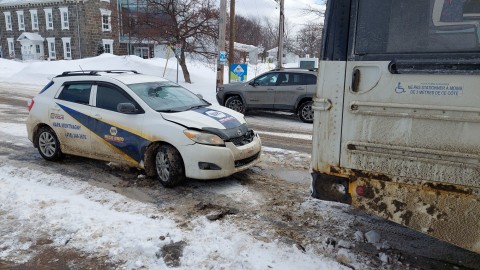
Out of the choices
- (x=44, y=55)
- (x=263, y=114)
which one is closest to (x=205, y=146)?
(x=263, y=114)

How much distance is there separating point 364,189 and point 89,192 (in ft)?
12.8

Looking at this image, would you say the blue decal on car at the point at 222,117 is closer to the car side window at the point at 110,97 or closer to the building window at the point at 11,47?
the car side window at the point at 110,97

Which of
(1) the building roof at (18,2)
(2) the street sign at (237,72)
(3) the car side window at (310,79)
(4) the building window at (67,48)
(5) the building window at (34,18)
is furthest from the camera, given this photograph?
(5) the building window at (34,18)

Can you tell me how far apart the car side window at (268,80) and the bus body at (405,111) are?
31.2 ft

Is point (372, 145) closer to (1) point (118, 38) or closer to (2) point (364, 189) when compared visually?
(2) point (364, 189)

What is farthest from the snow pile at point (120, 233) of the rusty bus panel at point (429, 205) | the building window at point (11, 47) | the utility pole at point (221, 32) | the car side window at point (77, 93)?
the building window at point (11, 47)

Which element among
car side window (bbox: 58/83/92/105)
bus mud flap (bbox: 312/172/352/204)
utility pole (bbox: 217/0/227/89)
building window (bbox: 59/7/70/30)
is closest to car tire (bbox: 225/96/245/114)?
utility pole (bbox: 217/0/227/89)

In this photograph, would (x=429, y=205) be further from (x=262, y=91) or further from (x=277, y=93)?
(x=262, y=91)

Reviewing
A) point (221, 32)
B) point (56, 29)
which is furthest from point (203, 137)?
point (56, 29)

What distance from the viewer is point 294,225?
444 cm

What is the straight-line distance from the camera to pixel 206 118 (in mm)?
5762

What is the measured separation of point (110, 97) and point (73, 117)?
811 mm

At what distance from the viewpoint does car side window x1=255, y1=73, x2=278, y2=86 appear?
12609 millimetres

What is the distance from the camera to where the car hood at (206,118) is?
218 inches
